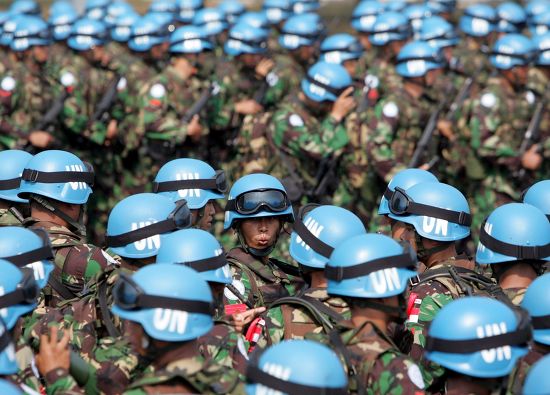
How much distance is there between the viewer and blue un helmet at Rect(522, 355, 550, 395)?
14.1 ft

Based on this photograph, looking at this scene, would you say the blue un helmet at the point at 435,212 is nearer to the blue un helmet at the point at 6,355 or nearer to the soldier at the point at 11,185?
the soldier at the point at 11,185

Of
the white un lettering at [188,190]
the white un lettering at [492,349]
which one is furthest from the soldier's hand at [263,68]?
the white un lettering at [492,349]

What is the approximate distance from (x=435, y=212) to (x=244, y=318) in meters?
1.65

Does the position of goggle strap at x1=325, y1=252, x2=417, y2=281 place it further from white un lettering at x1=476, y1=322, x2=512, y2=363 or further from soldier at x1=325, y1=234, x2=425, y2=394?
white un lettering at x1=476, y1=322, x2=512, y2=363

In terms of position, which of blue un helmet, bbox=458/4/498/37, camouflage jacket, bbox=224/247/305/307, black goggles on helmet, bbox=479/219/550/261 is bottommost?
blue un helmet, bbox=458/4/498/37

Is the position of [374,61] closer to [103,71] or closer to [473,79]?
[473,79]

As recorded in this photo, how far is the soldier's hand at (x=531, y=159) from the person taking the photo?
12.0 metres

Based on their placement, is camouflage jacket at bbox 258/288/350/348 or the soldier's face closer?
camouflage jacket at bbox 258/288/350/348

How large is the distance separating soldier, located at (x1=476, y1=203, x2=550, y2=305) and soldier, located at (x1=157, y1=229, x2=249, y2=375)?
1700 mm

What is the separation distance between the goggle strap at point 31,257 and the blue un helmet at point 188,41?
22.9ft

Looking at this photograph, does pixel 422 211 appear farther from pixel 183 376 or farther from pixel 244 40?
pixel 244 40

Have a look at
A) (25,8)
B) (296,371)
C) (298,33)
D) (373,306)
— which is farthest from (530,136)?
(25,8)

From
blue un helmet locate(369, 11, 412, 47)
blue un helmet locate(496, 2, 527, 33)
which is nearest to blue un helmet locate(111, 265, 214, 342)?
blue un helmet locate(369, 11, 412, 47)

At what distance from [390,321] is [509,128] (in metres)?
6.83
